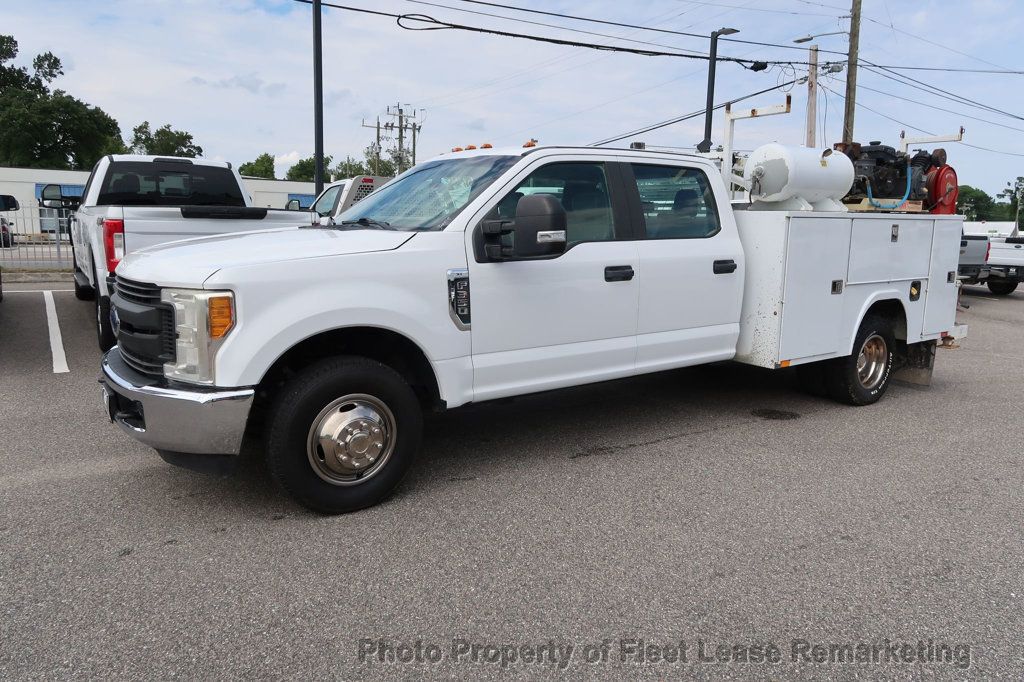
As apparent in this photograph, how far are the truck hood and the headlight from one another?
71 mm

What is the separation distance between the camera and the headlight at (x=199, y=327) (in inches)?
136

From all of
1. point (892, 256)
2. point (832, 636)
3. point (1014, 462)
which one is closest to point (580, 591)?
point (832, 636)

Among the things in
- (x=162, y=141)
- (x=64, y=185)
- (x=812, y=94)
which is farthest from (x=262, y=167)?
(x=812, y=94)

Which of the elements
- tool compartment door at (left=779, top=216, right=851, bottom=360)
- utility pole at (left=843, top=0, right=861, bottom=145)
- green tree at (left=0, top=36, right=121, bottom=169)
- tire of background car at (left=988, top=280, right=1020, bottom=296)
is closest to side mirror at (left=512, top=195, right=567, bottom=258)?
tool compartment door at (left=779, top=216, right=851, bottom=360)

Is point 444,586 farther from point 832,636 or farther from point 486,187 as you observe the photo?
point 486,187

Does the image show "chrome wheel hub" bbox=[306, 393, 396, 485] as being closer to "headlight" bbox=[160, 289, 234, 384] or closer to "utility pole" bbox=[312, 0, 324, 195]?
"headlight" bbox=[160, 289, 234, 384]

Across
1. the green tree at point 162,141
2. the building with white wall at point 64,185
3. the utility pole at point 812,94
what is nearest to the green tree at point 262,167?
the green tree at point 162,141

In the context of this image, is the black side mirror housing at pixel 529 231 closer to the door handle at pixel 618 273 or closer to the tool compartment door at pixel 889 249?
the door handle at pixel 618 273

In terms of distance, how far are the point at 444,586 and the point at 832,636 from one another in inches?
60.9

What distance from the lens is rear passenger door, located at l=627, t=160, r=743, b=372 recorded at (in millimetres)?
4992

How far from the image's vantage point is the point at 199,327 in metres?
3.46

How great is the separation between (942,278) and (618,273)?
3804mm

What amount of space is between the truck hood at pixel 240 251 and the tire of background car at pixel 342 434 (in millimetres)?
569

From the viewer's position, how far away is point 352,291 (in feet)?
12.4
